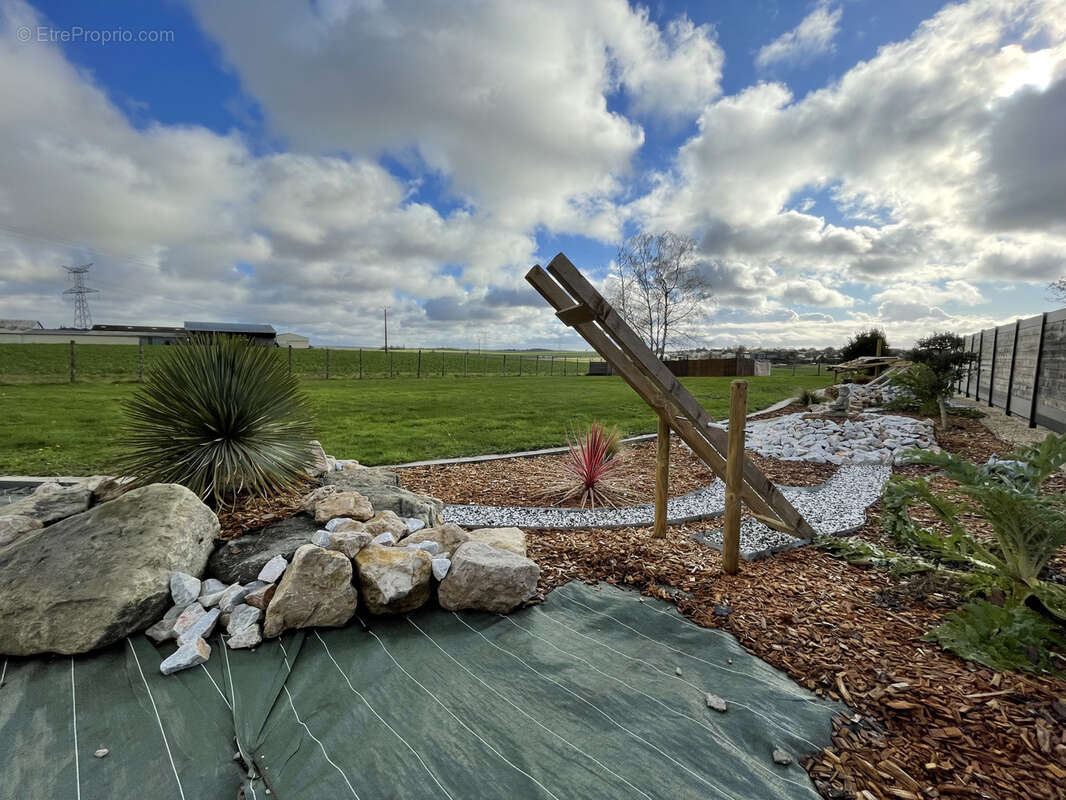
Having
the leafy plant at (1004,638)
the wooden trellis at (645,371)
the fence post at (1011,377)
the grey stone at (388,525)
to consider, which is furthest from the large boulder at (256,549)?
the fence post at (1011,377)

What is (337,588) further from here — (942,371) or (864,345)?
(864,345)

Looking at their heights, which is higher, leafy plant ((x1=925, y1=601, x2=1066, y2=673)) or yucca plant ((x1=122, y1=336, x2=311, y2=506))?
yucca plant ((x1=122, y1=336, x2=311, y2=506))

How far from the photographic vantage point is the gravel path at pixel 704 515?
389cm

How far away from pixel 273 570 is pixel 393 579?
0.75m

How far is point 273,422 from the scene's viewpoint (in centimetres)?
418

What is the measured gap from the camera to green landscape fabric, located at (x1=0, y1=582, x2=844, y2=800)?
5.33ft

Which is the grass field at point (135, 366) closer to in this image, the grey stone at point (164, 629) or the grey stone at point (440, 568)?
the grey stone at point (164, 629)

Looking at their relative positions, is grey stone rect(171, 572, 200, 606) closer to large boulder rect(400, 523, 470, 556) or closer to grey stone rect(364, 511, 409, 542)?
grey stone rect(364, 511, 409, 542)

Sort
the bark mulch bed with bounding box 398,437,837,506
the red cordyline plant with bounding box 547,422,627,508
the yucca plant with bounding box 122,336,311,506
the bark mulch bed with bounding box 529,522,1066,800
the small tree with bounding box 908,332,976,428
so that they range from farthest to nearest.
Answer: the small tree with bounding box 908,332,976,428 → the bark mulch bed with bounding box 398,437,837,506 → the red cordyline plant with bounding box 547,422,627,508 → the yucca plant with bounding box 122,336,311,506 → the bark mulch bed with bounding box 529,522,1066,800

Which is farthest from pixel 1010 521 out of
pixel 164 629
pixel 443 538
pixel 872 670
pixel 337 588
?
pixel 164 629

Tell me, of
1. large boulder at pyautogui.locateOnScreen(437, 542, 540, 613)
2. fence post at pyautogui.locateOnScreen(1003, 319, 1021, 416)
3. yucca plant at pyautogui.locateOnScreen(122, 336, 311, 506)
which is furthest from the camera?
fence post at pyautogui.locateOnScreen(1003, 319, 1021, 416)

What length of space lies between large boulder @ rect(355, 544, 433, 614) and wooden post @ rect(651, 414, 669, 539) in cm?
200

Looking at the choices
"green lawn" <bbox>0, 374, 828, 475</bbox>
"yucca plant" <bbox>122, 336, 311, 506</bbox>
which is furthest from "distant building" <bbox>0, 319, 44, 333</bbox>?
"yucca plant" <bbox>122, 336, 311, 506</bbox>

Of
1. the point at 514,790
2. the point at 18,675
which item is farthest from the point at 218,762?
the point at 18,675
